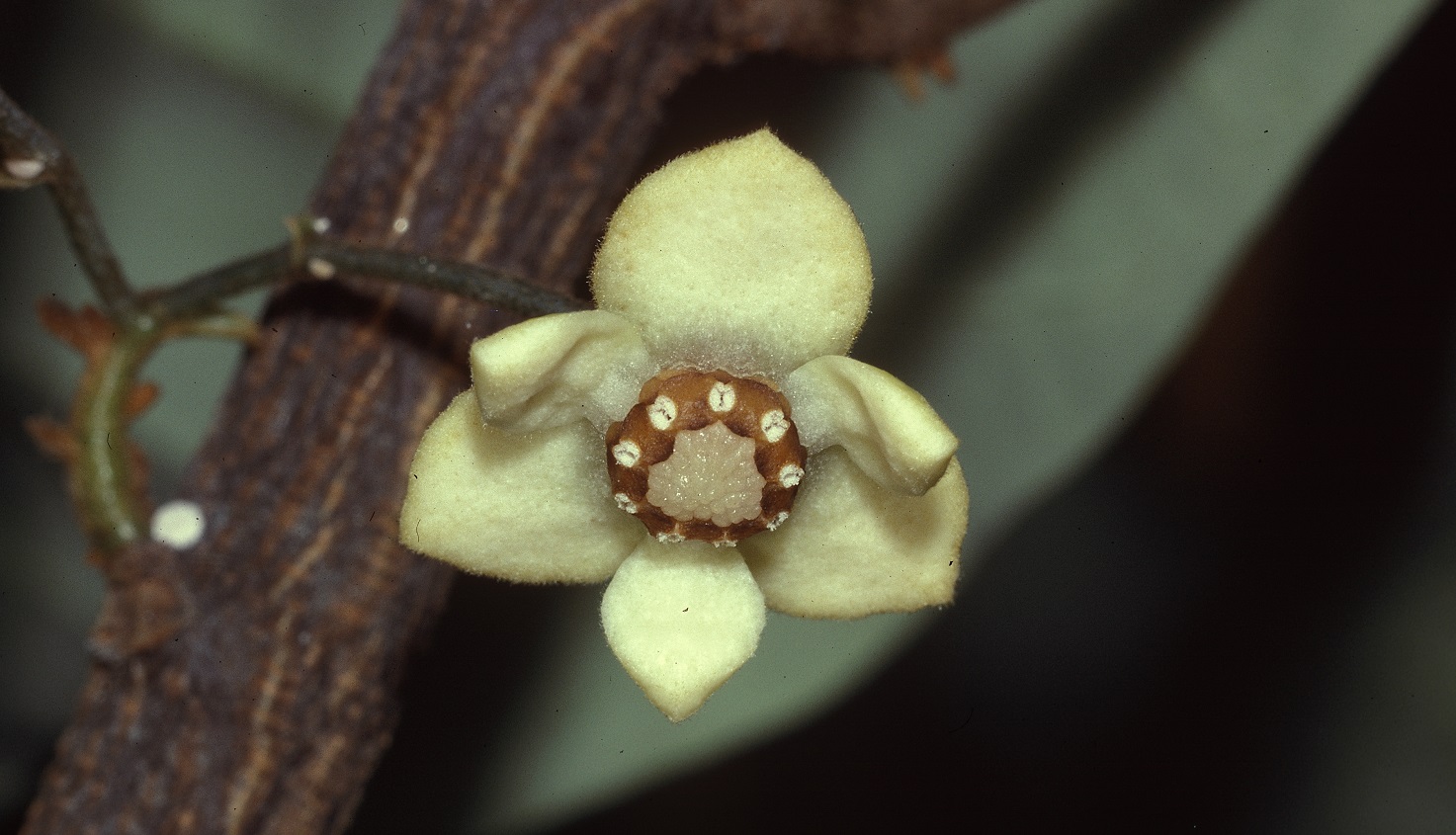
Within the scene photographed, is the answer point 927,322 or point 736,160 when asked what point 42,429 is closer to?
point 736,160

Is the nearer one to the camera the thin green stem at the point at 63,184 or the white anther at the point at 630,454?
the white anther at the point at 630,454

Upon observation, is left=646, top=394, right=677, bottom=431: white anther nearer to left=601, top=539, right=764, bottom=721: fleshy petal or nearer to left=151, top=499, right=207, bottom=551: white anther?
left=601, top=539, right=764, bottom=721: fleshy petal

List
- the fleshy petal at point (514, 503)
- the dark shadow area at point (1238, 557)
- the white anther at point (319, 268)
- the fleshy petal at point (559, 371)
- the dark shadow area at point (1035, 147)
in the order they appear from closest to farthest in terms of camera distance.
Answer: the fleshy petal at point (559, 371) → the fleshy petal at point (514, 503) → the white anther at point (319, 268) → the dark shadow area at point (1238, 557) → the dark shadow area at point (1035, 147)

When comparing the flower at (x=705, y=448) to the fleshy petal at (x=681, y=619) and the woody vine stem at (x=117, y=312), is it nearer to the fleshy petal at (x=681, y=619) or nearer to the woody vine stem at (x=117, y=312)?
the fleshy petal at (x=681, y=619)

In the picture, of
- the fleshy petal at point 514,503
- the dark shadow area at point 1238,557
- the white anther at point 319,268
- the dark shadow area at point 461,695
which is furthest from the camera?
the dark shadow area at point 461,695

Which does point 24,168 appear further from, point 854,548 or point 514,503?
point 854,548

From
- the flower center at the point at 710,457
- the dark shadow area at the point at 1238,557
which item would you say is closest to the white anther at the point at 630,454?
the flower center at the point at 710,457
